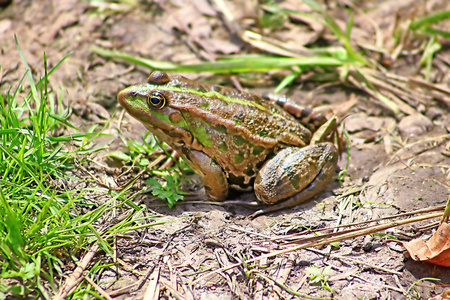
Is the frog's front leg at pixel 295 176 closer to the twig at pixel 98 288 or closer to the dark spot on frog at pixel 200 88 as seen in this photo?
the dark spot on frog at pixel 200 88

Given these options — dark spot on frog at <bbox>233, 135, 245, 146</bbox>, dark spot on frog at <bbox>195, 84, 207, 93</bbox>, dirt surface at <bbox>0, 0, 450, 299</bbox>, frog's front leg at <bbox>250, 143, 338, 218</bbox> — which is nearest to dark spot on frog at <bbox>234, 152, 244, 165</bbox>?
dark spot on frog at <bbox>233, 135, 245, 146</bbox>

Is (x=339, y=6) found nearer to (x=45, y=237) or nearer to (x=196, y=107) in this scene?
(x=196, y=107)

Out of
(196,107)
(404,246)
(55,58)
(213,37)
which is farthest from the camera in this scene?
(213,37)

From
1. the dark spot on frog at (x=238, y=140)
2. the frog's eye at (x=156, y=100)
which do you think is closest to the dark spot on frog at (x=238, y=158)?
the dark spot on frog at (x=238, y=140)

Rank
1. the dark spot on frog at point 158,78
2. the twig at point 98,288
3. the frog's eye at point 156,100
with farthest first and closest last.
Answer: the dark spot on frog at point 158,78, the frog's eye at point 156,100, the twig at point 98,288

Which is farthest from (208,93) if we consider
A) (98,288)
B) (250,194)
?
(98,288)

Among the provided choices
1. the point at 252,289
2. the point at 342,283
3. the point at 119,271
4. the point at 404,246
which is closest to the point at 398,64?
the point at 404,246

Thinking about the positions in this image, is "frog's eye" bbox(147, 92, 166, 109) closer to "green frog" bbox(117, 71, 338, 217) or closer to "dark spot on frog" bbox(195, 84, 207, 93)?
"green frog" bbox(117, 71, 338, 217)
